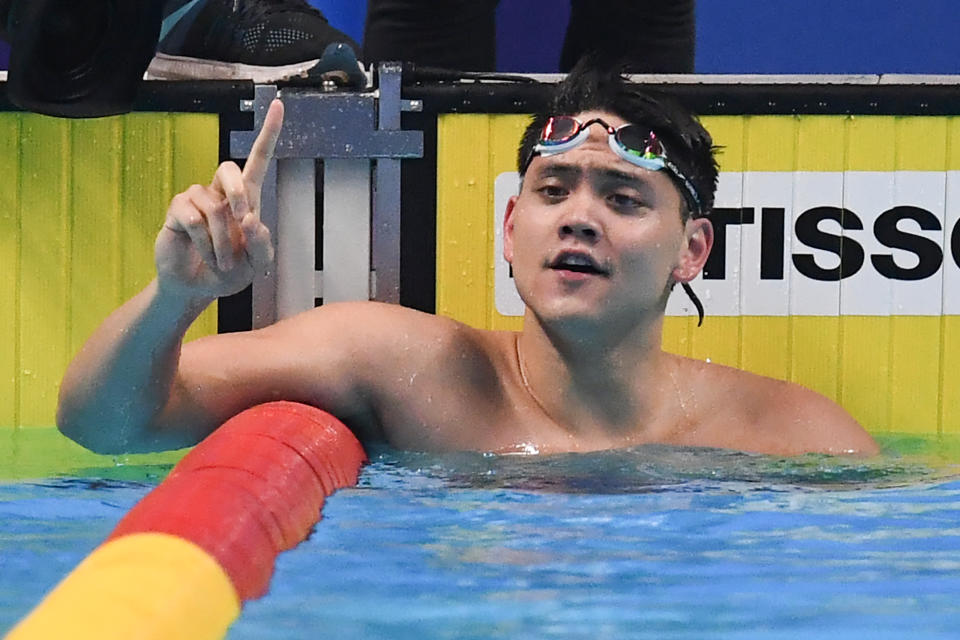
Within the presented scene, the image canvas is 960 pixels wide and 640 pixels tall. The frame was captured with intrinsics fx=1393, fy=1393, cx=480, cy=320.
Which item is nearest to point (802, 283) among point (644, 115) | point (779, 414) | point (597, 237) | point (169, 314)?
point (779, 414)

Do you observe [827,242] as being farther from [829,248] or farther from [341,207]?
[341,207]

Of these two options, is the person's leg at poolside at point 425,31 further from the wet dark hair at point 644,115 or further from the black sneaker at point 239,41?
the wet dark hair at point 644,115

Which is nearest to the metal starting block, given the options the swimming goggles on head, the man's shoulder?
the swimming goggles on head

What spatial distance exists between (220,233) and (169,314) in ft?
0.92

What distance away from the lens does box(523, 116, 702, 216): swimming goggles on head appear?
2.58 m

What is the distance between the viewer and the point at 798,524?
2.04 meters

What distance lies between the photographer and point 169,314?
82.6 inches

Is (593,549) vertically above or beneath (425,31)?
beneath

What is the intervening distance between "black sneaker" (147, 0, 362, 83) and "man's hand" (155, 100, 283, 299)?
1195mm

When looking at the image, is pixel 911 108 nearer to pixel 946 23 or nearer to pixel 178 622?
pixel 946 23

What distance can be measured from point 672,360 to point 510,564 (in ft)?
3.66

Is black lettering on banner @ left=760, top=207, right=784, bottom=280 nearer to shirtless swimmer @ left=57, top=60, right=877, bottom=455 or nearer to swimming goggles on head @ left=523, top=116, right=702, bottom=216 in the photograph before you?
shirtless swimmer @ left=57, top=60, right=877, bottom=455

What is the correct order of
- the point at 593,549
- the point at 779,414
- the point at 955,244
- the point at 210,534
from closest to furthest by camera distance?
the point at 210,534 < the point at 593,549 < the point at 779,414 < the point at 955,244

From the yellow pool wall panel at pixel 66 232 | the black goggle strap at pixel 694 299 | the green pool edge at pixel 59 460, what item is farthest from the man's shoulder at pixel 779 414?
the yellow pool wall panel at pixel 66 232
